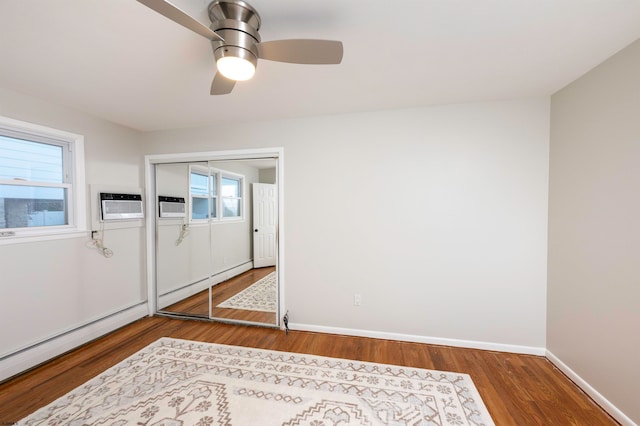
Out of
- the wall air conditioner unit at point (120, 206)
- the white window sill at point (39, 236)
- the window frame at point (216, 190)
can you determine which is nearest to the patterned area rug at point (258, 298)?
the window frame at point (216, 190)

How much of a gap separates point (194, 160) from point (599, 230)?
154 inches

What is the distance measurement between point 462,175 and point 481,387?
5.98 feet

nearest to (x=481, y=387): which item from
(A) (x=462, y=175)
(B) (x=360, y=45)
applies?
(A) (x=462, y=175)

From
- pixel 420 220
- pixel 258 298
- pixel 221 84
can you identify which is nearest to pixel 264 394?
pixel 258 298

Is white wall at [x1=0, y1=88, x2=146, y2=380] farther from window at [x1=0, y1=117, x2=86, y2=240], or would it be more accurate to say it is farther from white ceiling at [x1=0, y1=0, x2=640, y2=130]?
white ceiling at [x1=0, y1=0, x2=640, y2=130]

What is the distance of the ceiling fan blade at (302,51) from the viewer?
3.99ft

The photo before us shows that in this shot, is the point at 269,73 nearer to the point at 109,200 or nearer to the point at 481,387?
the point at 109,200

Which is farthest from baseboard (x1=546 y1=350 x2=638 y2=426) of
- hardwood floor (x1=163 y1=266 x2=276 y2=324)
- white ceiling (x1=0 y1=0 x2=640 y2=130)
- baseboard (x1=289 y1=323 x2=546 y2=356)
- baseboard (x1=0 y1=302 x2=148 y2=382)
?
baseboard (x1=0 y1=302 x2=148 y2=382)

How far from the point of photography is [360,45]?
1.54m

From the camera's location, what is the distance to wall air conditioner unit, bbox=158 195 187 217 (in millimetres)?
3328

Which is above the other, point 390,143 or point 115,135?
point 115,135

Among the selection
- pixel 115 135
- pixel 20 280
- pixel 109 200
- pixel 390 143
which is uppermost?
pixel 115 135

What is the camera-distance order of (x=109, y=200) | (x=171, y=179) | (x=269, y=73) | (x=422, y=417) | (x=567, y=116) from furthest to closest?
Answer: 1. (x=171, y=179)
2. (x=109, y=200)
3. (x=567, y=116)
4. (x=269, y=73)
5. (x=422, y=417)

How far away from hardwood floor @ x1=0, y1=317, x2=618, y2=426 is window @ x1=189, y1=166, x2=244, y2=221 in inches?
56.2
